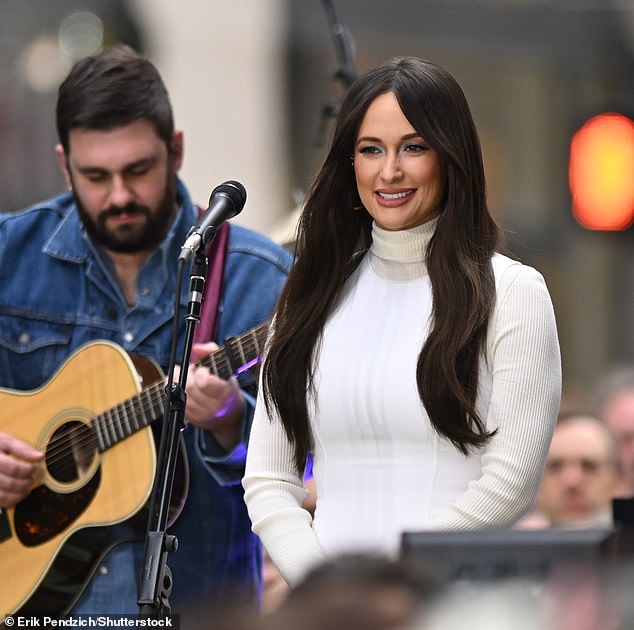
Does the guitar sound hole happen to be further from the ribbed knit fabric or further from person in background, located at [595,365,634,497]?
person in background, located at [595,365,634,497]

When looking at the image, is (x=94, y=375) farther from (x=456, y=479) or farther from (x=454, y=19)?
(x=454, y=19)

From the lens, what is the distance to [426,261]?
142 inches

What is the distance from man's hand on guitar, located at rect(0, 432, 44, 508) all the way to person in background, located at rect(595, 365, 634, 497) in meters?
2.49

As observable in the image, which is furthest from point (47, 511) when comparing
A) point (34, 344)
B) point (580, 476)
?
point (580, 476)

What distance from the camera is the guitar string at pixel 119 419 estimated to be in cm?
421

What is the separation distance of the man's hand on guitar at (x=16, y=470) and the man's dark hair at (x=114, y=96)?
0.95m

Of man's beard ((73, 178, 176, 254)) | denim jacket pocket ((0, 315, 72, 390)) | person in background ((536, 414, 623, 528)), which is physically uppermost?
man's beard ((73, 178, 176, 254))

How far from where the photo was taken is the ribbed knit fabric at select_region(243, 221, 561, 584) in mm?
3424

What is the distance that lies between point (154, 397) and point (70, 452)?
1.22ft

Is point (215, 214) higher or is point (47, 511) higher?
point (215, 214)

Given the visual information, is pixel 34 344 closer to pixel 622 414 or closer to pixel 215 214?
pixel 215 214

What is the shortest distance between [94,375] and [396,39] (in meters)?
8.73

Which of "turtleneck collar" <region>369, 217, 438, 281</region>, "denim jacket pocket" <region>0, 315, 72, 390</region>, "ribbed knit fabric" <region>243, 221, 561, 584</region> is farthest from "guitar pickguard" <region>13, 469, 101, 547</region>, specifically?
"turtleneck collar" <region>369, 217, 438, 281</region>

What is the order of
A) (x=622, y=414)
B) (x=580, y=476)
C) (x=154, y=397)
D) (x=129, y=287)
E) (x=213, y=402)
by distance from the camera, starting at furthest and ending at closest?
(x=622, y=414), (x=580, y=476), (x=129, y=287), (x=154, y=397), (x=213, y=402)
